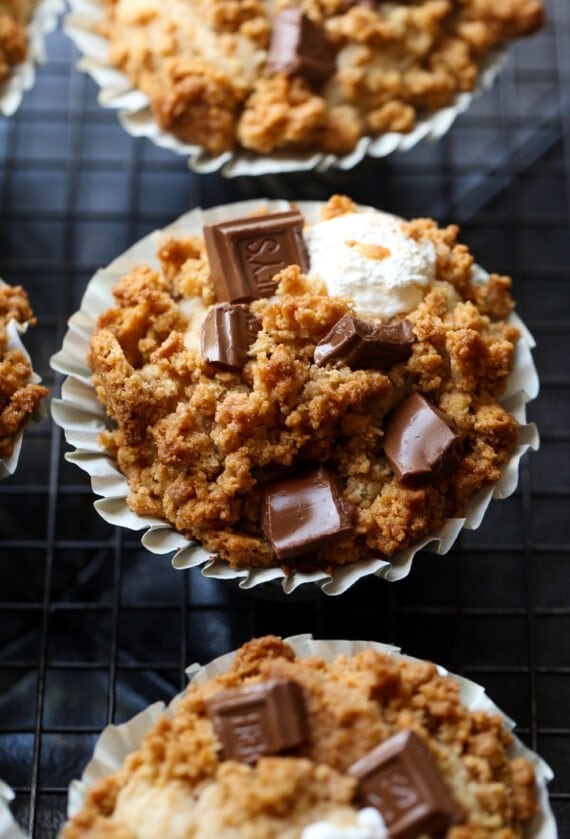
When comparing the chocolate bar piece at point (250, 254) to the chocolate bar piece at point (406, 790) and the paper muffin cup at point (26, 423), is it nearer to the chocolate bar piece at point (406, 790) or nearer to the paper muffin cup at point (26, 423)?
the paper muffin cup at point (26, 423)

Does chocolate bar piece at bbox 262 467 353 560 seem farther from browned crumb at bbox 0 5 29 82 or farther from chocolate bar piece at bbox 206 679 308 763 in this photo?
browned crumb at bbox 0 5 29 82

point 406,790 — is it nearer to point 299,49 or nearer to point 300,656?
point 300,656

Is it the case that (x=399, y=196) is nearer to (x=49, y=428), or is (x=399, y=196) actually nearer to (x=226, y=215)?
(x=226, y=215)

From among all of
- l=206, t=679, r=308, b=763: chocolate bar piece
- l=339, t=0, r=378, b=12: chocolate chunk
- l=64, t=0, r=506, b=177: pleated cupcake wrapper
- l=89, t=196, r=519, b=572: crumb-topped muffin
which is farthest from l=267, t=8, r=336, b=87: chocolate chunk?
l=206, t=679, r=308, b=763: chocolate bar piece

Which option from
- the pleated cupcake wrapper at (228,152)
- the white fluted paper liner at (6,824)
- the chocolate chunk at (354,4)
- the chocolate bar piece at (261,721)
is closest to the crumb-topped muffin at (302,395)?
the chocolate bar piece at (261,721)

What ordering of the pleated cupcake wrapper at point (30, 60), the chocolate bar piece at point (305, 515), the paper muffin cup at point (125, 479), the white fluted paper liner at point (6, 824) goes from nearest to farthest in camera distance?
the white fluted paper liner at point (6, 824)
the chocolate bar piece at point (305, 515)
the paper muffin cup at point (125, 479)
the pleated cupcake wrapper at point (30, 60)

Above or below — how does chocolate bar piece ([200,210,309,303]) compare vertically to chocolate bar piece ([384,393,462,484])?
above
